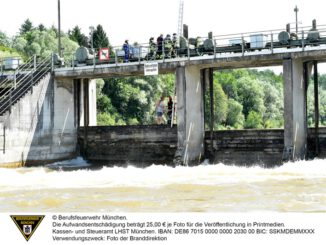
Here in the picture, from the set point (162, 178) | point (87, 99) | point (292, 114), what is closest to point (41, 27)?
point (87, 99)

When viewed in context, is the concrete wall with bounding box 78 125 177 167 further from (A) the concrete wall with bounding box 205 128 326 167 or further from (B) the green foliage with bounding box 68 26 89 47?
(B) the green foliage with bounding box 68 26 89 47

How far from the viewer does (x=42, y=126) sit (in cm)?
2258

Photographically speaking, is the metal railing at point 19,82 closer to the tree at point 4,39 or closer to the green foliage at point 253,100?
the green foliage at point 253,100

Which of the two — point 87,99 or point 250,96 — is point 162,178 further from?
point 250,96

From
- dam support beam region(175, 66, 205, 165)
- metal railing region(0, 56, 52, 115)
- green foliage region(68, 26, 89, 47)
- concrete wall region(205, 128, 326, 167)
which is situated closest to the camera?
concrete wall region(205, 128, 326, 167)

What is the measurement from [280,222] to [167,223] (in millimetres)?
993

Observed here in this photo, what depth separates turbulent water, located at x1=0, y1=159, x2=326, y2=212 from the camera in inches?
375

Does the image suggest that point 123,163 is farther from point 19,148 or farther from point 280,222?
point 280,222

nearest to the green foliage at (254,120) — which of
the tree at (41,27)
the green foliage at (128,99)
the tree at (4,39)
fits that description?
the green foliage at (128,99)

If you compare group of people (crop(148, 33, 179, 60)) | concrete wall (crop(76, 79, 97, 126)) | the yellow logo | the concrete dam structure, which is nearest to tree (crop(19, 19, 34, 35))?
concrete wall (crop(76, 79, 97, 126))

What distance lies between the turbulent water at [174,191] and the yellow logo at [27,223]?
13.2ft

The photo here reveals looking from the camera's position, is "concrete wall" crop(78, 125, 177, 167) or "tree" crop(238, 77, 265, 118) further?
"tree" crop(238, 77, 265, 118)

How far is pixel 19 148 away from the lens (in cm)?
2127

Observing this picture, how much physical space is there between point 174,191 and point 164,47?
430 inches
